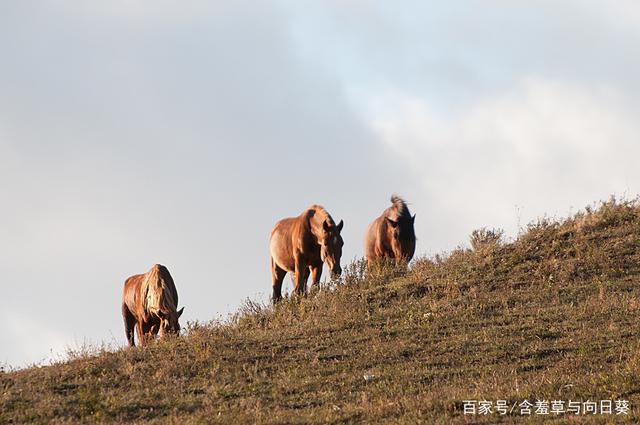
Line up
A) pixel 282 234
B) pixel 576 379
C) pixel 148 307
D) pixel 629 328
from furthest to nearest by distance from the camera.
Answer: pixel 282 234, pixel 148 307, pixel 629 328, pixel 576 379

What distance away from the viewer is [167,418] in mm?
11500

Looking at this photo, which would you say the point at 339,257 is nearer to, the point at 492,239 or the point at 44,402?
the point at 492,239

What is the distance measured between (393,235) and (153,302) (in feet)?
19.4

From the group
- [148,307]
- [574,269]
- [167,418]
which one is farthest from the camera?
[148,307]

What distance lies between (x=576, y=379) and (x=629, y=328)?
3.22 meters

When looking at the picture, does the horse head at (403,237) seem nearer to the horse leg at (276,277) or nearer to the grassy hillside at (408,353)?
the grassy hillside at (408,353)

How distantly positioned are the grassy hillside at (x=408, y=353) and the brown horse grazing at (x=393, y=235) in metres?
1.32

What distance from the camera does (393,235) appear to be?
22469 millimetres

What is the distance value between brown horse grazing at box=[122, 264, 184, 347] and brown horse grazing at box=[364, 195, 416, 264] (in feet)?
15.4

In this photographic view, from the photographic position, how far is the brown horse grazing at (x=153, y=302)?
63.9 ft

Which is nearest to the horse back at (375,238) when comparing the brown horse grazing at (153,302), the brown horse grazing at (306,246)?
the brown horse grazing at (306,246)

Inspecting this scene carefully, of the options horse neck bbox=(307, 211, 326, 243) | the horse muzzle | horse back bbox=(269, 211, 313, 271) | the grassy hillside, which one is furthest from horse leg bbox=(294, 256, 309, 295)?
the grassy hillside

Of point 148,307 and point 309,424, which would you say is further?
point 148,307

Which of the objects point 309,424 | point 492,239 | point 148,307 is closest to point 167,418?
point 309,424
